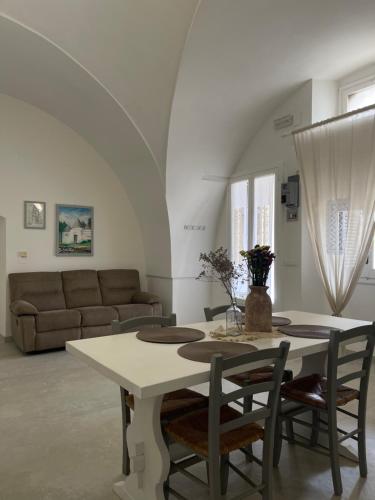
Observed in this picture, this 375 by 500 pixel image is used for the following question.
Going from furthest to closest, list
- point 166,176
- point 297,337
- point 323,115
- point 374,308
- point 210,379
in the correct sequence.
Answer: point 166,176 < point 323,115 < point 374,308 < point 297,337 < point 210,379

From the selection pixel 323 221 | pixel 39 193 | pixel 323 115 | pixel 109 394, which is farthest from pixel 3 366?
pixel 323 115

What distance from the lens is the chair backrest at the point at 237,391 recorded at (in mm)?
1589

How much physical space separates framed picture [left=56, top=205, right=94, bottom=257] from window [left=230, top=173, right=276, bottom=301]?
210cm

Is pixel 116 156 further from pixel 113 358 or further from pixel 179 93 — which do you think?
pixel 113 358

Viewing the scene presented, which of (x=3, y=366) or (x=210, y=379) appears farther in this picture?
(x=3, y=366)

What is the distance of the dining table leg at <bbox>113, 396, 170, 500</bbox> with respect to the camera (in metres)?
1.75

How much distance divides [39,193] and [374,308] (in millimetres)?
4396

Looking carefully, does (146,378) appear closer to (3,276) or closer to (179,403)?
(179,403)

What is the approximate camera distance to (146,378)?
5.11 feet

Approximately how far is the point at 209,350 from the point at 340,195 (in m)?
2.86

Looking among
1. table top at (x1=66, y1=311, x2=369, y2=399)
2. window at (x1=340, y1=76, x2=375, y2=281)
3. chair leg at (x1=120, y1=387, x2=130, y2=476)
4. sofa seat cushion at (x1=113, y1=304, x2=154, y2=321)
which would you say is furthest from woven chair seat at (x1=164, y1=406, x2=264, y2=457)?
sofa seat cushion at (x1=113, y1=304, x2=154, y2=321)

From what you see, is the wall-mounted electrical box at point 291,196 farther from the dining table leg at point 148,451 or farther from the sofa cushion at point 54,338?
the dining table leg at point 148,451

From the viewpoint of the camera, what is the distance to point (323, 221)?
14.1ft

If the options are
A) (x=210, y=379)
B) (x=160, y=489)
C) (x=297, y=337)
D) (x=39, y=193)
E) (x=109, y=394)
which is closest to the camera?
(x=210, y=379)
